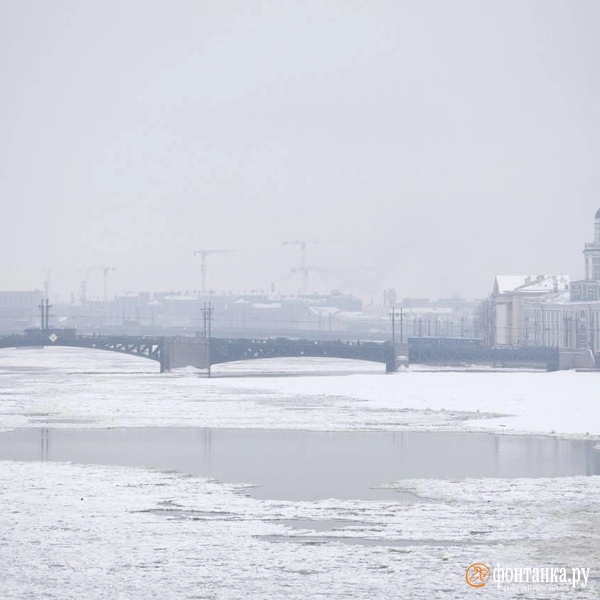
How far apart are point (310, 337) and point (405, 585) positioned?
16367cm

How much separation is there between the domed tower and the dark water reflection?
93761mm

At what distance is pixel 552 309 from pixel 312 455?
359 ft

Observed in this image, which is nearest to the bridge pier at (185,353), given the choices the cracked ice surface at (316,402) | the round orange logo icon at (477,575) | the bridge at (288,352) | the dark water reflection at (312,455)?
the bridge at (288,352)

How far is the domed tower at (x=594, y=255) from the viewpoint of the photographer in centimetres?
14162

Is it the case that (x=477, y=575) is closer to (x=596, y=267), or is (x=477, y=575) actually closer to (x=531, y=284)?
(x=596, y=267)

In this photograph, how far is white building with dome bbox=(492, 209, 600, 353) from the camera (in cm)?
13800

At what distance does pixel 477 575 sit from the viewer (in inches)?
957

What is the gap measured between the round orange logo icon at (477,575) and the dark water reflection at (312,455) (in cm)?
864

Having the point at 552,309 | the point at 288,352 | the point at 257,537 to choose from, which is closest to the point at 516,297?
the point at 552,309

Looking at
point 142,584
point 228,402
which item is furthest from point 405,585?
point 228,402

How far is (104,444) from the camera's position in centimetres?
4738

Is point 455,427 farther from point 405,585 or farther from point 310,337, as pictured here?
point 310,337

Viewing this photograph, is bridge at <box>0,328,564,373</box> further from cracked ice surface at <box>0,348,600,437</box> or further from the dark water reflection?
the dark water reflection

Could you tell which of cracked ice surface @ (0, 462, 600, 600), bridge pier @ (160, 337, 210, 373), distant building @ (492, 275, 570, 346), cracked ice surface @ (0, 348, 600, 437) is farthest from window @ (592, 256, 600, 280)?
cracked ice surface @ (0, 462, 600, 600)
